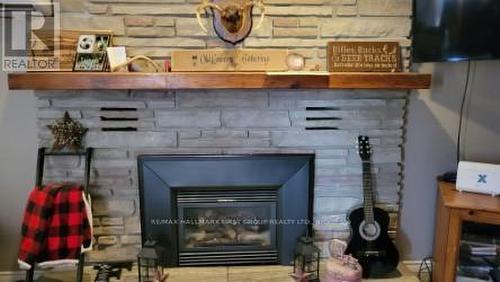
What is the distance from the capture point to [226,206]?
2.17 meters

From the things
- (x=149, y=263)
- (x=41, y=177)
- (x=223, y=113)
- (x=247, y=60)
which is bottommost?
(x=149, y=263)

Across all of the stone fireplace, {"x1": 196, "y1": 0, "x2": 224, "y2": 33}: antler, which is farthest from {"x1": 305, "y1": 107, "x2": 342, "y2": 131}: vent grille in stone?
{"x1": 196, "y1": 0, "x2": 224, "y2": 33}: antler

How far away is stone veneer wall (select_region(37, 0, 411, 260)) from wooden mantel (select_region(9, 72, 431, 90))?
0.23m

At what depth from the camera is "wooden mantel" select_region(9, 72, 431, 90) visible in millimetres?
1793

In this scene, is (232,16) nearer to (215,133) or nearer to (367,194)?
(215,133)

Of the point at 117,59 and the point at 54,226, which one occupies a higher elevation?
the point at 117,59

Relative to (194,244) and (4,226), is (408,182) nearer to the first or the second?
(194,244)

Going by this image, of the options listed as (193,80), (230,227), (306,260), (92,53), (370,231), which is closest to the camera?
(193,80)

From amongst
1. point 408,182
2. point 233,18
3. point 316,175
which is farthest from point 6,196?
point 408,182

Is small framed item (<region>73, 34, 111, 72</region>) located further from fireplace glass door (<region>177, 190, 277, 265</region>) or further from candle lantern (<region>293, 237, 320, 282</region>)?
candle lantern (<region>293, 237, 320, 282</region>)

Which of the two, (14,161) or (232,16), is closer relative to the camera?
(232,16)

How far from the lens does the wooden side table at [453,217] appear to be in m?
1.88

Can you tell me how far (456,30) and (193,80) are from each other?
49.4 inches

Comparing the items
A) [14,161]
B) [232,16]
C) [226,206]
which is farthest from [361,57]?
→ [14,161]
